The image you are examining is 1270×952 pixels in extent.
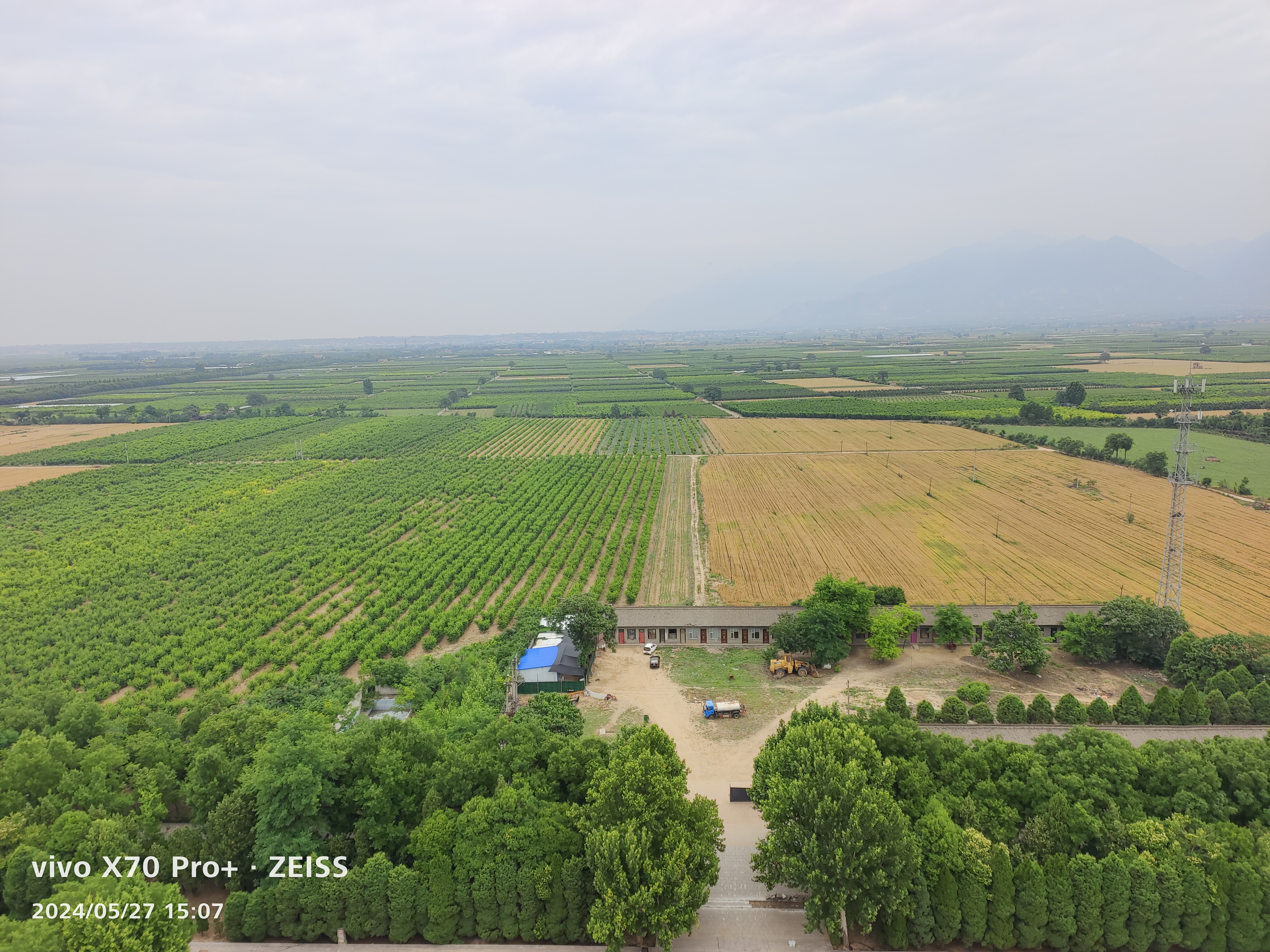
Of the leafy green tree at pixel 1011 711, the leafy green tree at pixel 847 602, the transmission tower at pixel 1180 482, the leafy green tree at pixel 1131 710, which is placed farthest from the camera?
the leafy green tree at pixel 847 602

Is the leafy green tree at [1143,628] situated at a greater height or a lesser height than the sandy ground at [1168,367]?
lesser

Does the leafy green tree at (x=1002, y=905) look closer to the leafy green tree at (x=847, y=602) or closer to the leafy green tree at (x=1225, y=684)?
the leafy green tree at (x=847, y=602)

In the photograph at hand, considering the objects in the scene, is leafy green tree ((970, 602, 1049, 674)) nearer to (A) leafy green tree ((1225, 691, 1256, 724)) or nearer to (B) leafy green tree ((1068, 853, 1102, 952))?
(A) leafy green tree ((1225, 691, 1256, 724))

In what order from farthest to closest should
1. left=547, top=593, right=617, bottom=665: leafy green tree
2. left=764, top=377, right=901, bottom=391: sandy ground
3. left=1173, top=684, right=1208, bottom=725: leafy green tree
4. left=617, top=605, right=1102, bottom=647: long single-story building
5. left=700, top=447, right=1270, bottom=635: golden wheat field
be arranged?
left=764, top=377, right=901, bottom=391: sandy ground
left=700, top=447, right=1270, bottom=635: golden wheat field
left=617, top=605, right=1102, bottom=647: long single-story building
left=547, top=593, right=617, bottom=665: leafy green tree
left=1173, top=684, right=1208, bottom=725: leafy green tree

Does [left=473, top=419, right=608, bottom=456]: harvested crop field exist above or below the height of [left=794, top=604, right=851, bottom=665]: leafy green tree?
above

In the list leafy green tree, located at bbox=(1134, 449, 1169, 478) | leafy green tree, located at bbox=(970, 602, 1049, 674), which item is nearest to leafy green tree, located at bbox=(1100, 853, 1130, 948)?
leafy green tree, located at bbox=(970, 602, 1049, 674)

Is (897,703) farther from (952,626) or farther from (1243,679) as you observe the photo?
(1243,679)

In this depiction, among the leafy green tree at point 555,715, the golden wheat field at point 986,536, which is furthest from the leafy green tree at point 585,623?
the golden wheat field at point 986,536
